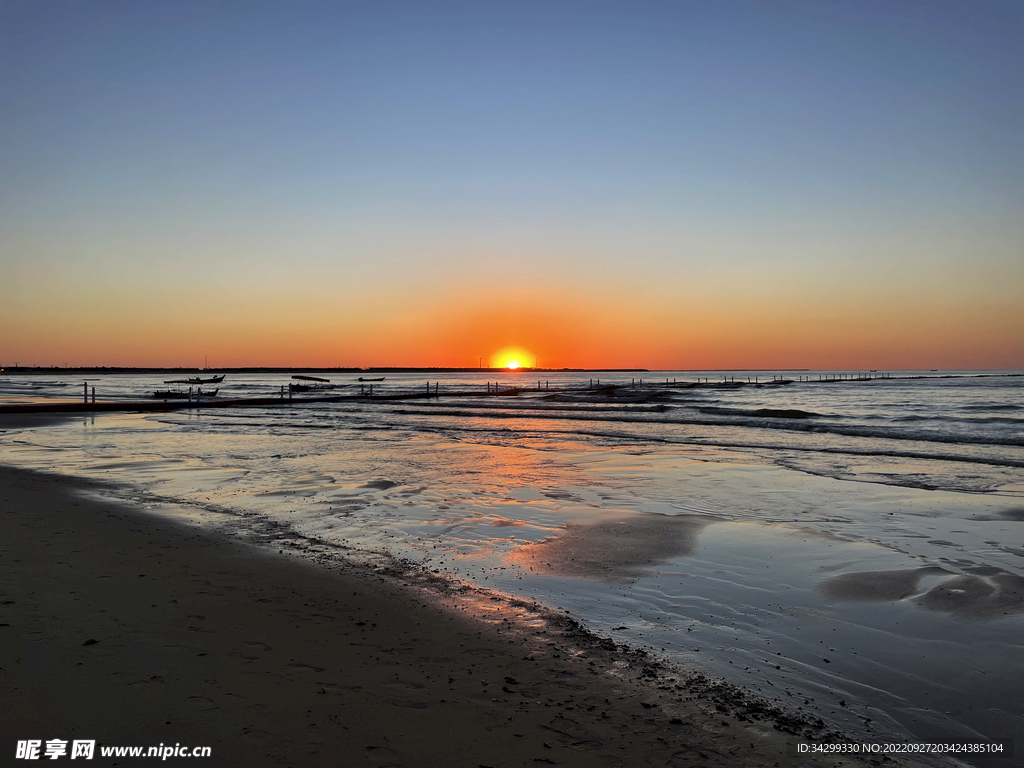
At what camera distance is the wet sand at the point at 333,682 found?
11.5 feet

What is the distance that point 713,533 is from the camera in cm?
923

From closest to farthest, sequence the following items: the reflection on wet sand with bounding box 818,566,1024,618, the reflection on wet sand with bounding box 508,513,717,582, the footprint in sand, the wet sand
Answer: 1. the footprint in sand
2. the wet sand
3. the reflection on wet sand with bounding box 818,566,1024,618
4. the reflection on wet sand with bounding box 508,513,717,582

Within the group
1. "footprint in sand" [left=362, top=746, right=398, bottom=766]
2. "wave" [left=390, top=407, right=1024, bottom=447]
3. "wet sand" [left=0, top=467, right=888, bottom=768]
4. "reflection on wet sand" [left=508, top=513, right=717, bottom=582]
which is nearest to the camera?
"footprint in sand" [left=362, top=746, right=398, bottom=766]

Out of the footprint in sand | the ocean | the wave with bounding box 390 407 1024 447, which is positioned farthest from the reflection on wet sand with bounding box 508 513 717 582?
the wave with bounding box 390 407 1024 447

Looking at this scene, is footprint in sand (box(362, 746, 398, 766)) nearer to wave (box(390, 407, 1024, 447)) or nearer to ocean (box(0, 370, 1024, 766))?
ocean (box(0, 370, 1024, 766))

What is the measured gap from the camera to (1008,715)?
13.7 ft

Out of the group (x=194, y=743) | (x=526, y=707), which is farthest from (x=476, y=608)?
(x=194, y=743)

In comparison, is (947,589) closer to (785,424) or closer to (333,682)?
(333,682)

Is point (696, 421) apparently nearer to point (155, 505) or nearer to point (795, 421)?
point (795, 421)

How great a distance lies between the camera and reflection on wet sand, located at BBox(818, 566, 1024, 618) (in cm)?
632

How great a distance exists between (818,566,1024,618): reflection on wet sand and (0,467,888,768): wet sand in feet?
11.3

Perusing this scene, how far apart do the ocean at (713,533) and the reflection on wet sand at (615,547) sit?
49 mm

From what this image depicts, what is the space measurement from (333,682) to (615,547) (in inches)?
197

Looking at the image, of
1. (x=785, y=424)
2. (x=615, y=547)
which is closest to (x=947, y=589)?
(x=615, y=547)
